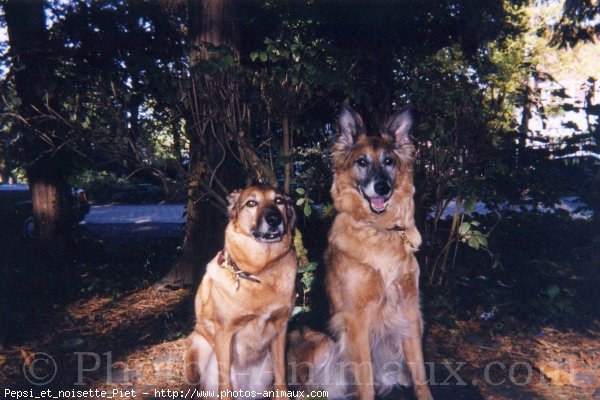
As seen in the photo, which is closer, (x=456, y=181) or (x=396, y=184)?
(x=396, y=184)

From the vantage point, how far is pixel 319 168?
5.42 meters

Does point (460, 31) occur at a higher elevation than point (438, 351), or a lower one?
higher

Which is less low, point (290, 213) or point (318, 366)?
point (290, 213)

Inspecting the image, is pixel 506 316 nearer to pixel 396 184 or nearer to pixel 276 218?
pixel 396 184

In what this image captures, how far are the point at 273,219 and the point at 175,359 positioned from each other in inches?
71.8

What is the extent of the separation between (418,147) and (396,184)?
1.76 m

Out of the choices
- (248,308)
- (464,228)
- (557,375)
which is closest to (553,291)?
(464,228)

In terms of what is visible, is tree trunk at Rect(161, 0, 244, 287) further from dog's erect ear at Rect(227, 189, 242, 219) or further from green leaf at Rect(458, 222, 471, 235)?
green leaf at Rect(458, 222, 471, 235)

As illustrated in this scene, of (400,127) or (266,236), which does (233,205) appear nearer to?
(266,236)

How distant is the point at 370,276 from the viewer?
343cm

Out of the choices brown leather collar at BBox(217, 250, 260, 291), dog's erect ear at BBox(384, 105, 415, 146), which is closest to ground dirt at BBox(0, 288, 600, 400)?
brown leather collar at BBox(217, 250, 260, 291)

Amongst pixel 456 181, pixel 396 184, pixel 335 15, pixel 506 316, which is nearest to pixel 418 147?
pixel 456 181

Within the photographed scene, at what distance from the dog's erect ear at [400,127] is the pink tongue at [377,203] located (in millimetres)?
552

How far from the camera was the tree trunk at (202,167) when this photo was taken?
4.75m
